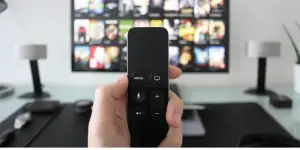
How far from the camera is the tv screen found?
1.19 meters

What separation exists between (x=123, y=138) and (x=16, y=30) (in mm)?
1100

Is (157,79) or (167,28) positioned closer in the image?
(157,79)

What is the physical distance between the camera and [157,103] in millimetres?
473

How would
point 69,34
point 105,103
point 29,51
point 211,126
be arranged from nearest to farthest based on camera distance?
point 105,103
point 211,126
point 29,51
point 69,34

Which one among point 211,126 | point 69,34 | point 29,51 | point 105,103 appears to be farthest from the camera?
point 69,34

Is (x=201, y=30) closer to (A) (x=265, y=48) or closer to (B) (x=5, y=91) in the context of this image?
(A) (x=265, y=48)

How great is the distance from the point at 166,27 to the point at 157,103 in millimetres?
772

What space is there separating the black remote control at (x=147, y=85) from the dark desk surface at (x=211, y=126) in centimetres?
25


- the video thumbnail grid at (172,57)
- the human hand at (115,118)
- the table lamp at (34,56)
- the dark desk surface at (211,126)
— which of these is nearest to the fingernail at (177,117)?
the human hand at (115,118)

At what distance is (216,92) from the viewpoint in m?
1.25

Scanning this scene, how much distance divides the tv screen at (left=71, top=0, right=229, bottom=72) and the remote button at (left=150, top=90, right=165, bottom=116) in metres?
0.72

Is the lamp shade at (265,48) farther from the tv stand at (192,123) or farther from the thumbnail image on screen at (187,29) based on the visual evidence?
the tv stand at (192,123)

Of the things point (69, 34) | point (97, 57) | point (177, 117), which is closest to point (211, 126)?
point (177, 117)

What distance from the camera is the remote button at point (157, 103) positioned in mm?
470
